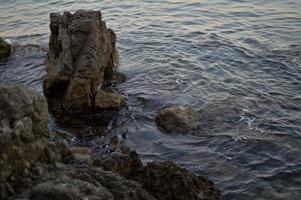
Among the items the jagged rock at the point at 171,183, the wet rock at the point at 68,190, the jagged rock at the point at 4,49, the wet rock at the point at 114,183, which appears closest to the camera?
the wet rock at the point at 68,190

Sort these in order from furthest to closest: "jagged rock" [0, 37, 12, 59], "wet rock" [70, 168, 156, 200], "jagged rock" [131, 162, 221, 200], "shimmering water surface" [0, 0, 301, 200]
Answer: "jagged rock" [0, 37, 12, 59] < "shimmering water surface" [0, 0, 301, 200] < "jagged rock" [131, 162, 221, 200] < "wet rock" [70, 168, 156, 200]

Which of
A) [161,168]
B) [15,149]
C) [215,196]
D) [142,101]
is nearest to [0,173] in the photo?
[15,149]

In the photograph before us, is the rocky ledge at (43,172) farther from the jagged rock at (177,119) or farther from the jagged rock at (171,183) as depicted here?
the jagged rock at (177,119)

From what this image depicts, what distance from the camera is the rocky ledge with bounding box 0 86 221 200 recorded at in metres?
5.17

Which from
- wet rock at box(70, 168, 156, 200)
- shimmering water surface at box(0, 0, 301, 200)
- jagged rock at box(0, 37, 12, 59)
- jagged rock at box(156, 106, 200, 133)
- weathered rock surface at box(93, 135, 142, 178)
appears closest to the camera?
wet rock at box(70, 168, 156, 200)

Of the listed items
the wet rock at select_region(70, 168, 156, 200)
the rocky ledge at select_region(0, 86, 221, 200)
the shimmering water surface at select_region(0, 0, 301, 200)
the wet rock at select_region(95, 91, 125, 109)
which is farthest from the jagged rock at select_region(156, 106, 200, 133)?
the wet rock at select_region(70, 168, 156, 200)

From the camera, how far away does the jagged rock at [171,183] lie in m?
6.44

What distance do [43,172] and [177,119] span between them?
539cm

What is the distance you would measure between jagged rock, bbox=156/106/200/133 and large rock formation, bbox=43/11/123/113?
4.92 ft

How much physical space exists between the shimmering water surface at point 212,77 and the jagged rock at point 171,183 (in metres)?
1.44

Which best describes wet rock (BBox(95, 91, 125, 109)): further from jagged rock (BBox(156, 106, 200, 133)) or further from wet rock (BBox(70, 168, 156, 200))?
wet rock (BBox(70, 168, 156, 200))

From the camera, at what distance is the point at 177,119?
34.6ft

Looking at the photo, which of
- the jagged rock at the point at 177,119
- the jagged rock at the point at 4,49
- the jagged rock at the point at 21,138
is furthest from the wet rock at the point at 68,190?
the jagged rock at the point at 4,49

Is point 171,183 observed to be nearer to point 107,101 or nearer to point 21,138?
point 21,138
